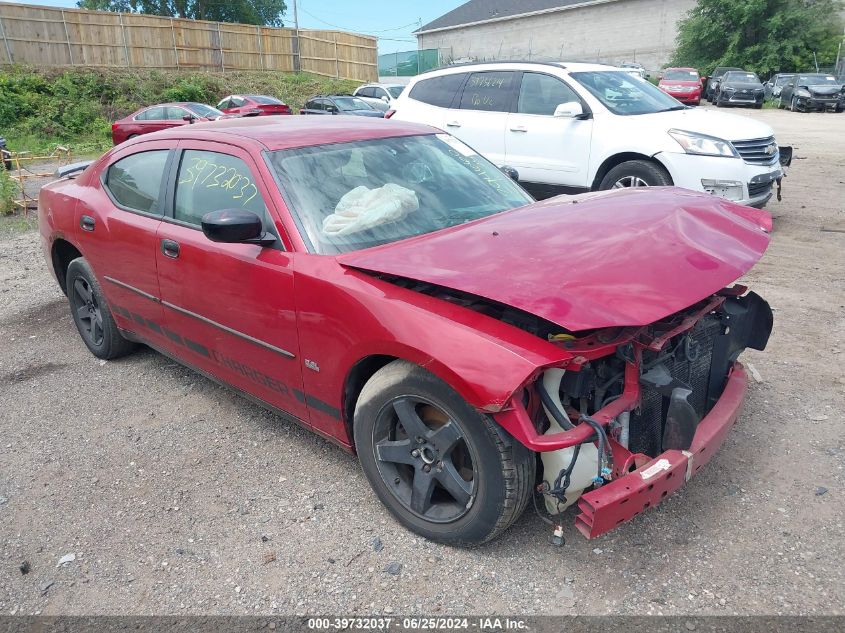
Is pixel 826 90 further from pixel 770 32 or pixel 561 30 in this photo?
pixel 561 30

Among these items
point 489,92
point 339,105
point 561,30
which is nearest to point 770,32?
point 561,30

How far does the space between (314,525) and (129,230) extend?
2.17m

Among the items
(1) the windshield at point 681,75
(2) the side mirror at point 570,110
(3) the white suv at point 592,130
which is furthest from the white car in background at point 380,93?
(2) the side mirror at point 570,110

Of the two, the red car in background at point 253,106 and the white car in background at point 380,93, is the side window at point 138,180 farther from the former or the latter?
the white car in background at point 380,93

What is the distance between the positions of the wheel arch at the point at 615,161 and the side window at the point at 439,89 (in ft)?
Result: 7.43

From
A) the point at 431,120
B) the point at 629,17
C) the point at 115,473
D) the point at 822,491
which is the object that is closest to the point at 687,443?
the point at 822,491

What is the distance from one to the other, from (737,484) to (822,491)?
36 cm

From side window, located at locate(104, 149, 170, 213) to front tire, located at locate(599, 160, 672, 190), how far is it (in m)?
4.73

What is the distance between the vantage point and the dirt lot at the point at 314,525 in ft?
8.26

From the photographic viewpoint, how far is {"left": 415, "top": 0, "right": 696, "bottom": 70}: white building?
46.1m

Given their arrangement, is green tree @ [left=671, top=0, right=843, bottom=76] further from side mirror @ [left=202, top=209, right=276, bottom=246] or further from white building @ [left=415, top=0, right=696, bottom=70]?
side mirror @ [left=202, top=209, right=276, bottom=246]

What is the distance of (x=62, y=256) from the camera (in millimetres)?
4992

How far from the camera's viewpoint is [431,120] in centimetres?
866

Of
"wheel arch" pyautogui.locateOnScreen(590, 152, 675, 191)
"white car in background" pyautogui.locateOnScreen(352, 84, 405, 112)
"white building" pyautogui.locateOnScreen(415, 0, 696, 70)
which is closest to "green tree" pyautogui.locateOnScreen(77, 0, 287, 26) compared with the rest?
"white building" pyautogui.locateOnScreen(415, 0, 696, 70)
